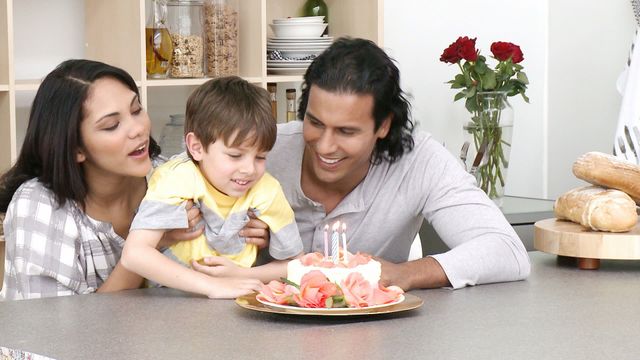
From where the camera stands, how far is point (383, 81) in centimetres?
224

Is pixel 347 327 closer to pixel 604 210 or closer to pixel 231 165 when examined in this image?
pixel 231 165

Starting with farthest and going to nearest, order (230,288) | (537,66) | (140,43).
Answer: (537,66), (140,43), (230,288)

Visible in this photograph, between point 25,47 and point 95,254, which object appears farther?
point 25,47

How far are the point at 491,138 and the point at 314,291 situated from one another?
6.28 ft

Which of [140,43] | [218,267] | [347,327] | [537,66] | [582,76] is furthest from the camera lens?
[537,66]

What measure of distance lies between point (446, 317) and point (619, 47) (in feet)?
7.39

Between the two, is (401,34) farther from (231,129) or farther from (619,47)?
(231,129)

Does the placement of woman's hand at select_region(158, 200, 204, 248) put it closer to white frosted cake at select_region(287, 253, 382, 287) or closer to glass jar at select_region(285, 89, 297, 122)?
white frosted cake at select_region(287, 253, 382, 287)

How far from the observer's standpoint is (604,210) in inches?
81.4

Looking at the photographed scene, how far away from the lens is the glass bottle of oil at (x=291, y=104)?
3.27 m

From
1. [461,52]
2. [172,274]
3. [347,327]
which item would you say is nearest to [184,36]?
[461,52]

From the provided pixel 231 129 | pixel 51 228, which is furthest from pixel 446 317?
pixel 51 228

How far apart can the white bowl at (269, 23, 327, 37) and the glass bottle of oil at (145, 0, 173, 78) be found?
0.40 meters

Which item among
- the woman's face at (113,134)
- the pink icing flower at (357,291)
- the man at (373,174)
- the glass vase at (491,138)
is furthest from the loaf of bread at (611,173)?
the glass vase at (491,138)
